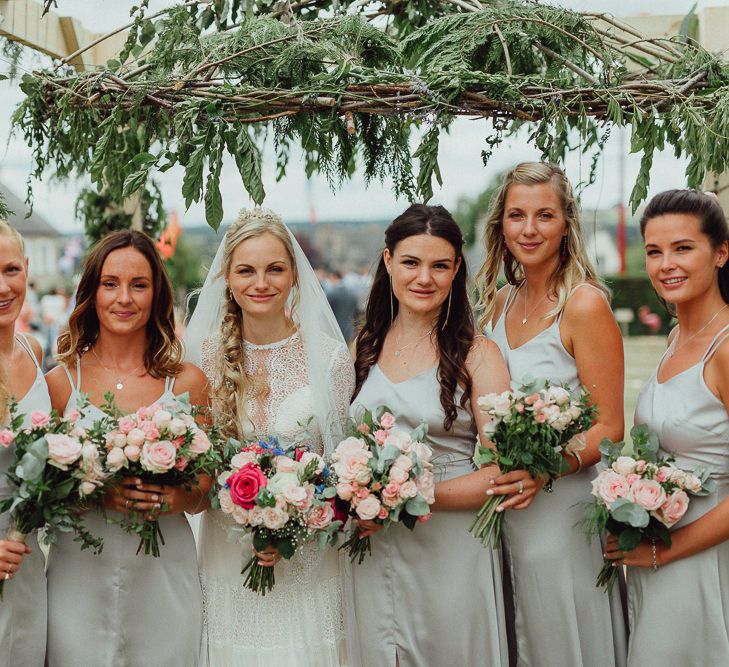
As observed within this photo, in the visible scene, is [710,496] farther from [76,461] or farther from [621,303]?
[621,303]

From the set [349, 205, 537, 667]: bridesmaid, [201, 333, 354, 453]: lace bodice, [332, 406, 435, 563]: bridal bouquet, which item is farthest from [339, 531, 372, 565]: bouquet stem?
[201, 333, 354, 453]: lace bodice

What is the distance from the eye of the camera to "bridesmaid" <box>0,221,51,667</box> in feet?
11.8

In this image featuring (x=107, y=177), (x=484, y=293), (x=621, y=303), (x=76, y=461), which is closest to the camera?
(x=76, y=461)

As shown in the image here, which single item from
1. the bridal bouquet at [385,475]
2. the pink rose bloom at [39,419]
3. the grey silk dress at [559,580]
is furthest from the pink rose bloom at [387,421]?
the pink rose bloom at [39,419]

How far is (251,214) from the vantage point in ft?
14.0

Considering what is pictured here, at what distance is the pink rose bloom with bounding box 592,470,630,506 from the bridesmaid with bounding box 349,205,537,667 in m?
0.46

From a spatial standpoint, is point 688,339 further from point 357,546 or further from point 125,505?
point 125,505

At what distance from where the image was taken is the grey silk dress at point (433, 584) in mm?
3812

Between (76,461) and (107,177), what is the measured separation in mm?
2060

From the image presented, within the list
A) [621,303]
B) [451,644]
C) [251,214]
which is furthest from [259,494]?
[621,303]

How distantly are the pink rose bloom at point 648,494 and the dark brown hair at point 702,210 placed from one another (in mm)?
901

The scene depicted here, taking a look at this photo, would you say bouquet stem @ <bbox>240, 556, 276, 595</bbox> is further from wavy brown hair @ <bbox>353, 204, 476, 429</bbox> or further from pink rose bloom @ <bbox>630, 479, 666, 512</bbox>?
pink rose bloom @ <bbox>630, 479, 666, 512</bbox>

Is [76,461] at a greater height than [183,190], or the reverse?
[183,190]

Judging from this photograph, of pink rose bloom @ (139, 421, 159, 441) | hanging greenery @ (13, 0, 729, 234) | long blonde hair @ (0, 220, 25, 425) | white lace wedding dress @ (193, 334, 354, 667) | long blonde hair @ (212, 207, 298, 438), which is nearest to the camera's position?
pink rose bloom @ (139, 421, 159, 441)
